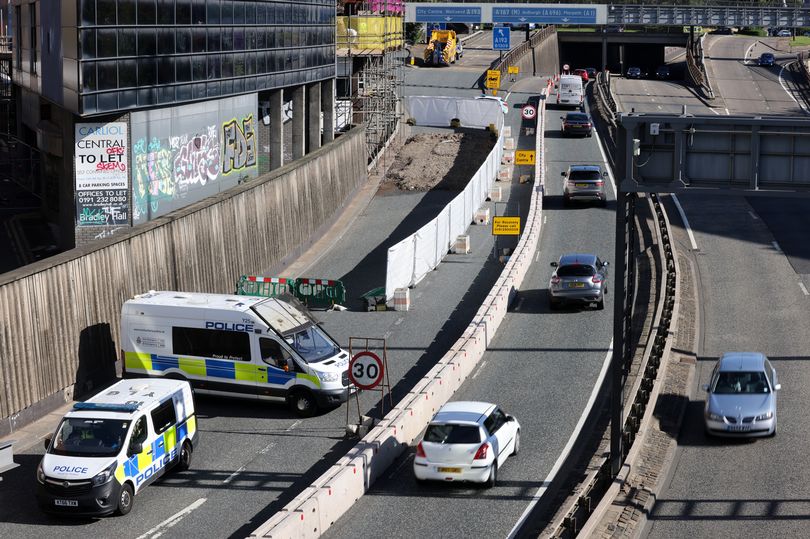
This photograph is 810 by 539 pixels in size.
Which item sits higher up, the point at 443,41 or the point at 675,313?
the point at 443,41

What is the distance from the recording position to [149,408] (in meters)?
21.4

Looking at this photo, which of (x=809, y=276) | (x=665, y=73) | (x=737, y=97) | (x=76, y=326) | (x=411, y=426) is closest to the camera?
(x=411, y=426)

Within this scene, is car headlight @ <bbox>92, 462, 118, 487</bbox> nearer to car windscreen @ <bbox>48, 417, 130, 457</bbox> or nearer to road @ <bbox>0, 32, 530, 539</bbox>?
car windscreen @ <bbox>48, 417, 130, 457</bbox>

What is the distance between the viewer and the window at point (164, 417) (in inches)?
851

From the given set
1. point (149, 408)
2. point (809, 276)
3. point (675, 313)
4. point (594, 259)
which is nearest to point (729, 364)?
point (675, 313)

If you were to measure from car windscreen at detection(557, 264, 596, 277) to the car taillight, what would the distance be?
1509 cm

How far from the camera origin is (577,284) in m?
35.5

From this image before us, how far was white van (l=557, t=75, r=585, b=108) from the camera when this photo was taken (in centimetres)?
8162

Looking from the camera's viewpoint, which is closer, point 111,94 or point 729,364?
point 729,364

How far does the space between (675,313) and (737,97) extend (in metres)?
61.9

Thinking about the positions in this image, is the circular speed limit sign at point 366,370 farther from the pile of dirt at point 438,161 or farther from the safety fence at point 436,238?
the pile of dirt at point 438,161

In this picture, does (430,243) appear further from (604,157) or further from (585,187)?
(604,157)

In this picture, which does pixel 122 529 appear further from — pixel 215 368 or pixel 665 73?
pixel 665 73

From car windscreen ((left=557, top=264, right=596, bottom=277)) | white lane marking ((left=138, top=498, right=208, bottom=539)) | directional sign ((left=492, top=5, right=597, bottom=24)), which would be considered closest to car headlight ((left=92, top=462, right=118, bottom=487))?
white lane marking ((left=138, top=498, right=208, bottom=539))
